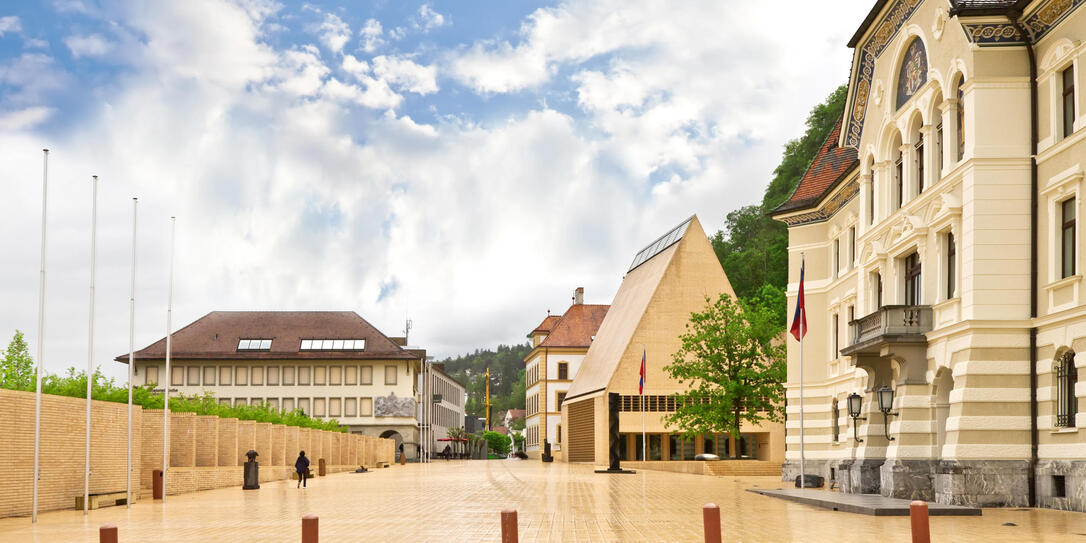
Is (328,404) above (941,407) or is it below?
below

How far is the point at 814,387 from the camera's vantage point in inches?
1763

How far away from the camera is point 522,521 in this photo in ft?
69.5

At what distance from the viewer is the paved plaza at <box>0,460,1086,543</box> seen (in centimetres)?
1800

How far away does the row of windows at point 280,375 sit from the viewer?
3698 inches

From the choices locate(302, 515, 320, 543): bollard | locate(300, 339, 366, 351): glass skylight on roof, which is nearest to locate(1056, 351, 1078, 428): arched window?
locate(302, 515, 320, 543): bollard

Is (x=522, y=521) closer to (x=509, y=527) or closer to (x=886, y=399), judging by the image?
(x=509, y=527)

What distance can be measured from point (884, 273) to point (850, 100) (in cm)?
619

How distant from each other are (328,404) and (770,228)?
120ft

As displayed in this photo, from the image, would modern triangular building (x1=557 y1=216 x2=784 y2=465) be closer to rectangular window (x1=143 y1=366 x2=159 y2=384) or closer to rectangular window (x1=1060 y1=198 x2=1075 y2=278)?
rectangular window (x1=143 y1=366 x2=159 y2=384)

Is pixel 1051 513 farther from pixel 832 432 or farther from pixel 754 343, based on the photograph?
pixel 754 343

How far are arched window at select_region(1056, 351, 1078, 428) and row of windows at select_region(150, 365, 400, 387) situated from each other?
72506mm

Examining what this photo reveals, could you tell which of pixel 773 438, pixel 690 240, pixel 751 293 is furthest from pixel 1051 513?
pixel 751 293

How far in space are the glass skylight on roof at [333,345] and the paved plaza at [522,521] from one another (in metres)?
63.1

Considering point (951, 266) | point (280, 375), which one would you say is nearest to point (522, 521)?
point (951, 266)
